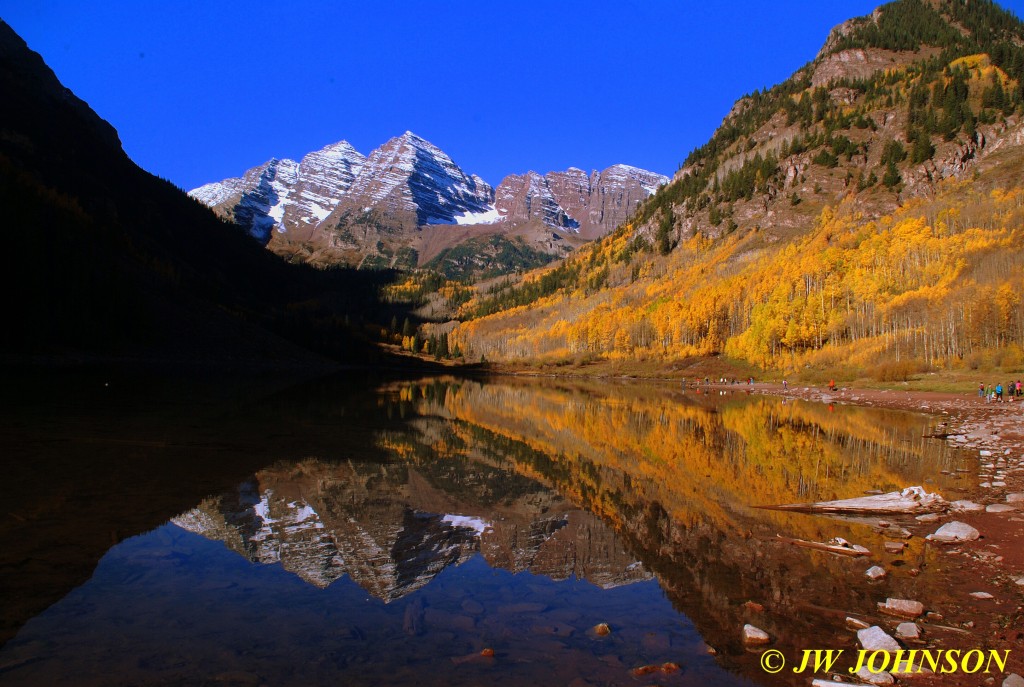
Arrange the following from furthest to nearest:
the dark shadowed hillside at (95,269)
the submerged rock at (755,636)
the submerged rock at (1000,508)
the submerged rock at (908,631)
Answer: the dark shadowed hillside at (95,269), the submerged rock at (1000,508), the submerged rock at (755,636), the submerged rock at (908,631)

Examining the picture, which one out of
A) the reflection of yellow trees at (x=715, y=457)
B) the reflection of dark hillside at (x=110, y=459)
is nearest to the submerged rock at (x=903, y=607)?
the reflection of yellow trees at (x=715, y=457)

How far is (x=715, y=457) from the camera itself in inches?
870

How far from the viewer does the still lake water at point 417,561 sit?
6.63 meters

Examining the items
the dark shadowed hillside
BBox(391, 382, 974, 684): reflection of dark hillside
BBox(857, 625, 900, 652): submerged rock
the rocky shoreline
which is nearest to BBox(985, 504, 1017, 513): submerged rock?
the rocky shoreline

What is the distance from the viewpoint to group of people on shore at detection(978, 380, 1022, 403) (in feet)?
145

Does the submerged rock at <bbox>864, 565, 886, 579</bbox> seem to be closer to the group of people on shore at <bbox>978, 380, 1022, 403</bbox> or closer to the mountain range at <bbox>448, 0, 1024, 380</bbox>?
the group of people on shore at <bbox>978, 380, 1022, 403</bbox>

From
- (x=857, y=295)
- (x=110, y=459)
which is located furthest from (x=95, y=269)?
(x=857, y=295)

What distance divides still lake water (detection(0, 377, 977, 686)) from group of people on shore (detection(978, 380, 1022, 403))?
102ft

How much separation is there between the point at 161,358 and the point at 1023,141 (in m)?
172

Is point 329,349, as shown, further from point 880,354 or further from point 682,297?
point 880,354

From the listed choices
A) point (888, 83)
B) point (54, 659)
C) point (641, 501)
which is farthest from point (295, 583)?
point (888, 83)

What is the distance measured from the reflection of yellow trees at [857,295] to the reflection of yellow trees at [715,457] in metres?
35.6

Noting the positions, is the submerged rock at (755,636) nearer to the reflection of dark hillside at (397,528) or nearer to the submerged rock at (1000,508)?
the reflection of dark hillside at (397,528)

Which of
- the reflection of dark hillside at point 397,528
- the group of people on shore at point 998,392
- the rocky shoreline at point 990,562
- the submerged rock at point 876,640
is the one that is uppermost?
the group of people on shore at point 998,392
